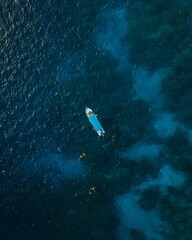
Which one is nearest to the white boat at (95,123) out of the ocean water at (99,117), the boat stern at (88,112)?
the boat stern at (88,112)

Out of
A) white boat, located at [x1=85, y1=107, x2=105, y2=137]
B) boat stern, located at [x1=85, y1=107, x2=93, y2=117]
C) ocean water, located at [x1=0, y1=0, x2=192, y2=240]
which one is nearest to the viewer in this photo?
ocean water, located at [x1=0, y1=0, x2=192, y2=240]

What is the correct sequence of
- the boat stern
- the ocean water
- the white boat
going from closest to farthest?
the ocean water → the white boat → the boat stern

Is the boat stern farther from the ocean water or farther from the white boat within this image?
the ocean water

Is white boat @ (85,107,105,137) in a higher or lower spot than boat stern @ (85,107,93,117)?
lower

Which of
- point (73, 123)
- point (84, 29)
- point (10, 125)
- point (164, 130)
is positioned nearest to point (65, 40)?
point (84, 29)

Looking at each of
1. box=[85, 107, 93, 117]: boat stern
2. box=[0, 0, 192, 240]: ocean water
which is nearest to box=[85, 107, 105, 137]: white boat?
box=[85, 107, 93, 117]: boat stern

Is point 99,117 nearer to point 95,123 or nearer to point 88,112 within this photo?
point 95,123

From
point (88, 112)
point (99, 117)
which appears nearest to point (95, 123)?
point (99, 117)

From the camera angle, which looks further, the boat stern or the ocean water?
the boat stern

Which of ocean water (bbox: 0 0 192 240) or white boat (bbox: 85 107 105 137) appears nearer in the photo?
ocean water (bbox: 0 0 192 240)
